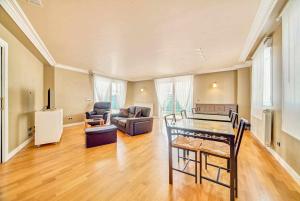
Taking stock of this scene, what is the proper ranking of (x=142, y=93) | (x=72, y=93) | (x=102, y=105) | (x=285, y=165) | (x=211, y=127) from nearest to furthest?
1. (x=211, y=127)
2. (x=285, y=165)
3. (x=72, y=93)
4. (x=102, y=105)
5. (x=142, y=93)

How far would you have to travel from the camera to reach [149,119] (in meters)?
Result: 4.86

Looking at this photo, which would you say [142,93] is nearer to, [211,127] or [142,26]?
[142,26]

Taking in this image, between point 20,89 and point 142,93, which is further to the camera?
point 142,93

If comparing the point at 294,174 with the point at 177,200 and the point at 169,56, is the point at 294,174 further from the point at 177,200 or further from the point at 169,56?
the point at 169,56

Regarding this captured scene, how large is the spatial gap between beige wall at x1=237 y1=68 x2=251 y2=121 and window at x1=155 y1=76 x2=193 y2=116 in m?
2.16

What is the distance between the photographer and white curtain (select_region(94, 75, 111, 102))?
7.01 m

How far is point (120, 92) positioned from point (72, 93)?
312 cm

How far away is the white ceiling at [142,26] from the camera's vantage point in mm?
2061

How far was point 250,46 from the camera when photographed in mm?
3506

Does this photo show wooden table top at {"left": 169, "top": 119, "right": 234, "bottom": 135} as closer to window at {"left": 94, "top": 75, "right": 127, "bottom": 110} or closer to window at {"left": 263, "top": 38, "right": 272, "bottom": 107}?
window at {"left": 263, "top": 38, "right": 272, "bottom": 107}

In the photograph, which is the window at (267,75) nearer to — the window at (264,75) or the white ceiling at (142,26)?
the window at (264,75)

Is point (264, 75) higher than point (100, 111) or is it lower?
higher

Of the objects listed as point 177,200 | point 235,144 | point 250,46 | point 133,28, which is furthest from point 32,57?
point 250,46

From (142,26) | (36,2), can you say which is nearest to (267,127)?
(142,26)
